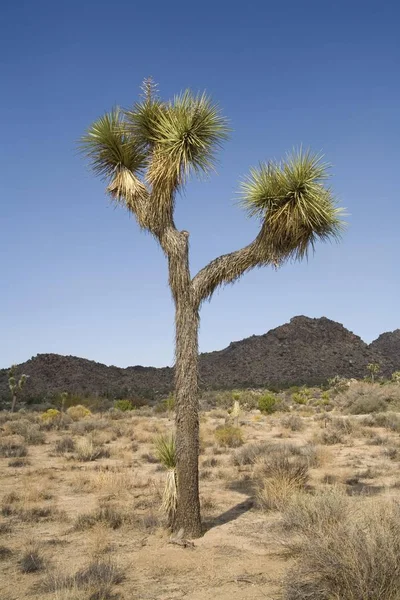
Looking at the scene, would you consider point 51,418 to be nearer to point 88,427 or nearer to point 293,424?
point 88,427

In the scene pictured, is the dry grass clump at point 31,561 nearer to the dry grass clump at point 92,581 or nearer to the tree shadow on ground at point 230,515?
the dry grass clump at point 92,581

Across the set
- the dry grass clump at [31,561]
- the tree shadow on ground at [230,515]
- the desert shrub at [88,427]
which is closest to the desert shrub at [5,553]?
the dry grass clump at [31,561]

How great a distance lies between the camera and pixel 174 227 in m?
8.73

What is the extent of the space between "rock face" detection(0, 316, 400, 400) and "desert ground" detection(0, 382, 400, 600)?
3640 centimetres

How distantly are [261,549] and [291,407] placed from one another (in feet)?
79.8

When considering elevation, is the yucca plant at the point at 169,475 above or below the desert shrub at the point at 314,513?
above

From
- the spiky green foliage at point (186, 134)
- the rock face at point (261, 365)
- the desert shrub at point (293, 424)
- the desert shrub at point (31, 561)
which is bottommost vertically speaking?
the desert shrub at point (31, 561)

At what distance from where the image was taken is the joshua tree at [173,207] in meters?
8.20

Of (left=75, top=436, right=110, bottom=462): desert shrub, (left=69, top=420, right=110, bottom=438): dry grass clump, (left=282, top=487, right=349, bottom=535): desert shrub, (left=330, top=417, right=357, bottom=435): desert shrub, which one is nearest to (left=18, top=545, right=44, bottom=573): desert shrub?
(left=282, top=487, right=349, bottom=535): desert shrub

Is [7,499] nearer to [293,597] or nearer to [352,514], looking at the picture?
[352,514]

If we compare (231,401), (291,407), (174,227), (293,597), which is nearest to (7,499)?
(174,227)

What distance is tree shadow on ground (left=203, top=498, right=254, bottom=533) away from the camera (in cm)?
908

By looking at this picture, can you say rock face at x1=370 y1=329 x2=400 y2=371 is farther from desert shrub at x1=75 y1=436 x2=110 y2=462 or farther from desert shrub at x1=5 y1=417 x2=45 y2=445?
desert shrub at x1=75 y1=436 x2=110 y2=462

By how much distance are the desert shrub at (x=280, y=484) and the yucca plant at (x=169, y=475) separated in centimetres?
198
